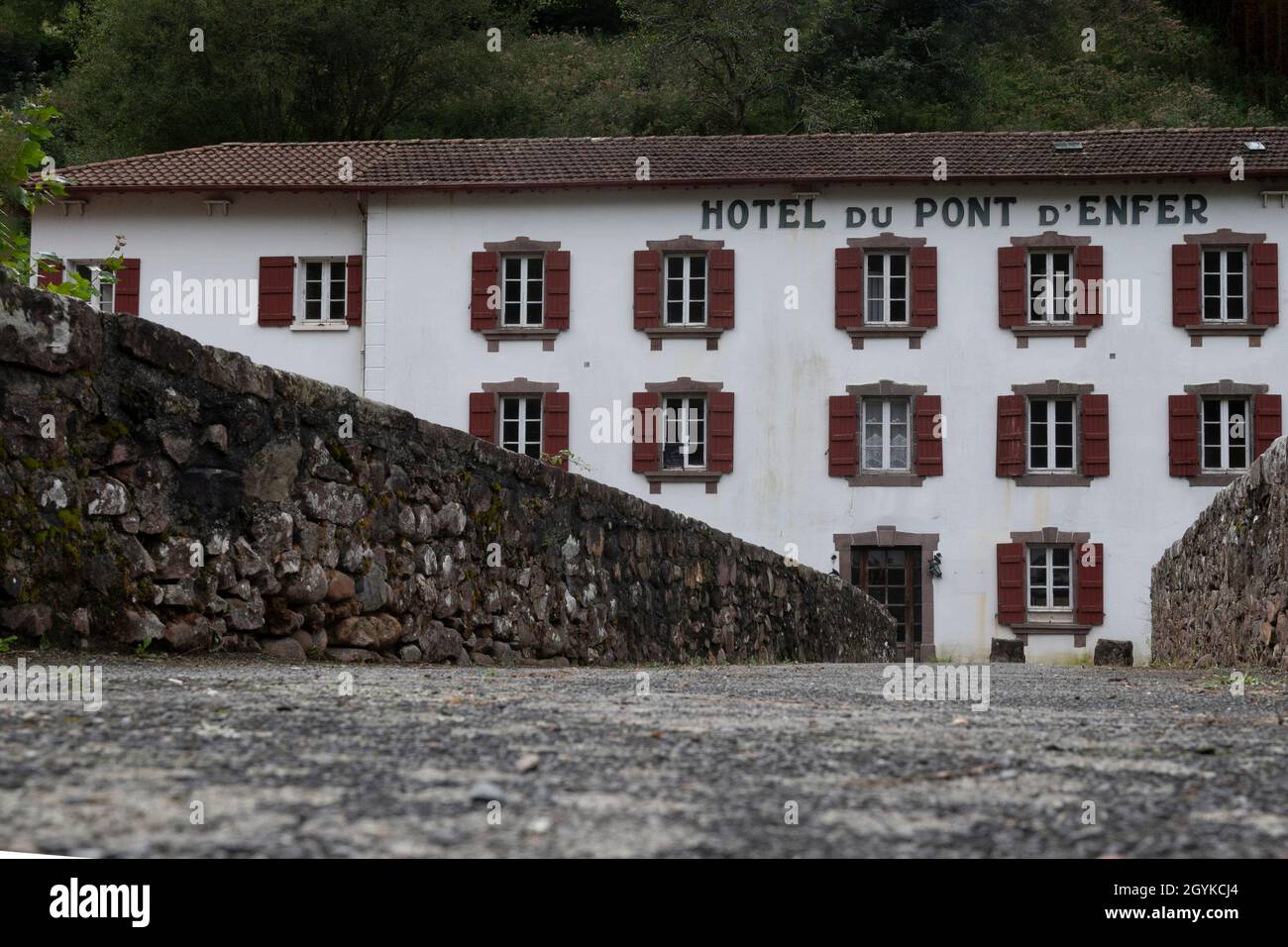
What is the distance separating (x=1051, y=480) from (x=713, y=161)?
25.7 feet

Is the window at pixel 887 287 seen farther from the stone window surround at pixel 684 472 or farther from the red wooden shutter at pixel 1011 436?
the stone window surround at pixel 684 472

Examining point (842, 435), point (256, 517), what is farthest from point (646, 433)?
point (256, 517)

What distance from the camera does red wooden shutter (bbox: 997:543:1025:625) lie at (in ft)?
83.9

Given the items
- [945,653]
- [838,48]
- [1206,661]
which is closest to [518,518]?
[1206,661]

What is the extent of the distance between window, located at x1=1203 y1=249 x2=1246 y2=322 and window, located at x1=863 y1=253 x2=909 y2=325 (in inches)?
194

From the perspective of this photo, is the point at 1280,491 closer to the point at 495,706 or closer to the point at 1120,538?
the point at 495,706

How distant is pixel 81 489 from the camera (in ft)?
17.0

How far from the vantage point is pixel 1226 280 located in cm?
2608

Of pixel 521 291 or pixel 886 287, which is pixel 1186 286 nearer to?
pixel 886 287

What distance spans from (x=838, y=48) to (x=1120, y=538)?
19954 mm

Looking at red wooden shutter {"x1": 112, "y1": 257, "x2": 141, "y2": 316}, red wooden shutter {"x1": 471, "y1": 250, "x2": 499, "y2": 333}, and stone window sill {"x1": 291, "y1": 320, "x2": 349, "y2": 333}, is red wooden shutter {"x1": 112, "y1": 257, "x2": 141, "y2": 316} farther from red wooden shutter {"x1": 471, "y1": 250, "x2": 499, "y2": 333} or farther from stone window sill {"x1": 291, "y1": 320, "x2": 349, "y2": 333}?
red wooden shutter {"x1": 471, "y1": 250, "x2": 499, "y2": 333}

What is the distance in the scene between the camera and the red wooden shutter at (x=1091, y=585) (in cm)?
2548

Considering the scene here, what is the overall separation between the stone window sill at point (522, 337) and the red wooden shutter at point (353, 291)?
237 cm

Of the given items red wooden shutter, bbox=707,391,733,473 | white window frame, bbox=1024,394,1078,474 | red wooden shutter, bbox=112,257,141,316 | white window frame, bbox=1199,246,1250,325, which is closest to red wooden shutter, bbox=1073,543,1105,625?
white window frame, bbox=1024,394,1078,474
